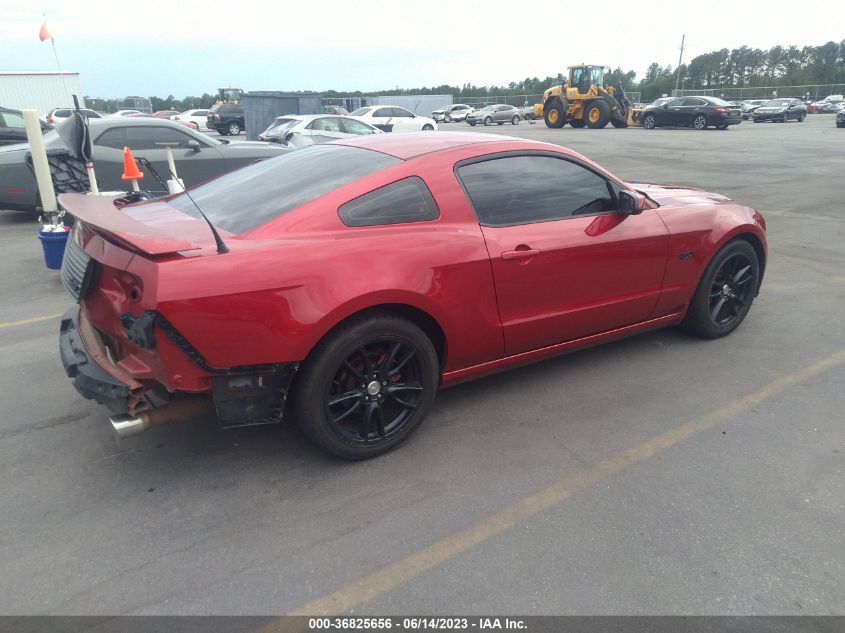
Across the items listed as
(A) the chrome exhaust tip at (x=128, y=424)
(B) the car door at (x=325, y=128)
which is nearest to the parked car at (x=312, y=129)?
(B) the car door at (x=325, y=128)

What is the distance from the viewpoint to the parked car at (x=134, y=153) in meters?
8.44

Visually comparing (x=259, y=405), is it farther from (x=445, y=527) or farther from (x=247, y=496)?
(x=445, y=527)

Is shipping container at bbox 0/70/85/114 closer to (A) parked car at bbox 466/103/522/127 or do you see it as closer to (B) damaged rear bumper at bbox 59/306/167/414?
(A) parked car at bbox 466/103/522/127

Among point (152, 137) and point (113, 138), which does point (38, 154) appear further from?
point (152, 137)

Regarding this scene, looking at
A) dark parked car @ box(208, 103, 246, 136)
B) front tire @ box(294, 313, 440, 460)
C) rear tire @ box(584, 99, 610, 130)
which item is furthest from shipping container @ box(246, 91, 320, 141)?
front tire @ box(294, 313, 440, 460)

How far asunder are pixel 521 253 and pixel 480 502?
134cm

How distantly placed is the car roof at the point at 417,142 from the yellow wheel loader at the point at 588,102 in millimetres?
30045

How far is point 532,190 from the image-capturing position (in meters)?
3.58

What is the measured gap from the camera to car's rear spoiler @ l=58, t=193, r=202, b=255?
246 centimetres

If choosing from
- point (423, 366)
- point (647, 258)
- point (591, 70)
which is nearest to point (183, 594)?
point (423, 366)

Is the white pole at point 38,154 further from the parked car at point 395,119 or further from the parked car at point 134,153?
the parked car at point 395,119

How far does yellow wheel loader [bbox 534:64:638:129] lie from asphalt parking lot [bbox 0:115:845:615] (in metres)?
29.5

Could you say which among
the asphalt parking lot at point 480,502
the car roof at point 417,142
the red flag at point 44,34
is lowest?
the asphalt parking lot at point 480,502

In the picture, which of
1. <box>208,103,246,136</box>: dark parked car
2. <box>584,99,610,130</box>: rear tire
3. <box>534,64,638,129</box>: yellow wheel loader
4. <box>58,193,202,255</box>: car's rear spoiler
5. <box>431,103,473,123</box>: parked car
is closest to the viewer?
<box>58,193,202,255</box>: car's rear spoiler
